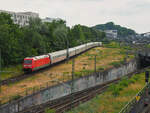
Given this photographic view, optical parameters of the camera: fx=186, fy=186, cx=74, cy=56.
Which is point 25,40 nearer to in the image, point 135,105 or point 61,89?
point 61,89

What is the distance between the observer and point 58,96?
28484mm

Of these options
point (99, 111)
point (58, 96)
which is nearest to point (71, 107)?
point (99, 111)

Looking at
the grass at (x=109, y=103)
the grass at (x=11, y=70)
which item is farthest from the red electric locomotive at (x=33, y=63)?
the grass at (x=109, y=103)

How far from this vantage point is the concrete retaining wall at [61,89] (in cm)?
2185

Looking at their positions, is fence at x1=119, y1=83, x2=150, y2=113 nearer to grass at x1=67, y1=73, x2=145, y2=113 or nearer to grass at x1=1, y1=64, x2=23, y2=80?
grass at x1=67, y1=73, x2=145, y2=113

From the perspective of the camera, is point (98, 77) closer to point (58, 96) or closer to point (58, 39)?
point (58, 96)

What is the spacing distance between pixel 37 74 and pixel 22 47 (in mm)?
8183

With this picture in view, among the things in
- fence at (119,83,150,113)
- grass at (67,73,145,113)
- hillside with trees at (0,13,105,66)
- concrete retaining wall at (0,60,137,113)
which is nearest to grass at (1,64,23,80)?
hillside with trees at (0,13,105,66)

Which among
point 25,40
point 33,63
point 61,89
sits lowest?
point 61,89

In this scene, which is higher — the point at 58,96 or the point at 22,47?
the point at 22,47

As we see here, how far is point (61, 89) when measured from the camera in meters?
29.1

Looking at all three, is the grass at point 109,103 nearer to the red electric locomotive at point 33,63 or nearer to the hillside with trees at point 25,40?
the red electric locomotive at point 33,63

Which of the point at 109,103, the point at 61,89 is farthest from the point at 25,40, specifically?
the point at 109,103

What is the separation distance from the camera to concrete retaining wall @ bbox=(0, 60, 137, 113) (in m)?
21.9
